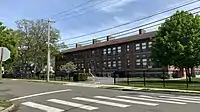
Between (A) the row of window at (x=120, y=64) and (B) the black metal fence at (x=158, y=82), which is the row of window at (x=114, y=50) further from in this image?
(B) the black metal fence at (x=158, y=82)

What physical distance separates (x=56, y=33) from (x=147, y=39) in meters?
18.8

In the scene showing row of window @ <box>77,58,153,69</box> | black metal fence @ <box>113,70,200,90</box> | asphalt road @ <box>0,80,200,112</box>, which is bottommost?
asphalt road @ <box>0,80,200,112</box>

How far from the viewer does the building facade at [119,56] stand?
64.8 metres

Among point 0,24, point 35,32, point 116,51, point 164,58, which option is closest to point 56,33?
point 35,32

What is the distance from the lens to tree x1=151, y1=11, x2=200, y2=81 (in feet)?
128

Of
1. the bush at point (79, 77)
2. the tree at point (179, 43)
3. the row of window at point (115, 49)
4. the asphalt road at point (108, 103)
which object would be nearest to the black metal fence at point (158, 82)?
the tree at point (179, 43)

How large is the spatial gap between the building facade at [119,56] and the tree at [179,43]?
15.8 meters

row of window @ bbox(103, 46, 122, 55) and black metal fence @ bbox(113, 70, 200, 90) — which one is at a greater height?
row of window @ bbox(103, 46, 122, 55)

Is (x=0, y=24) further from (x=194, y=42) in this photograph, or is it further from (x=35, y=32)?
(x=194, y=42)

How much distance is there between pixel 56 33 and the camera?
67.8 metres

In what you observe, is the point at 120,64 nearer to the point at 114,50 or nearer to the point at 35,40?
the point at 114,50

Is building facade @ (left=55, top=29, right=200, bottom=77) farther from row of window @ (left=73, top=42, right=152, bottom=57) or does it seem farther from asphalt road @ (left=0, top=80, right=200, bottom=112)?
asphalt road @ (left=0, top=80, right=200, bottom=112)

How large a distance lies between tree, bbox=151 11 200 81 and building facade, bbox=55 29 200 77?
15788 mm

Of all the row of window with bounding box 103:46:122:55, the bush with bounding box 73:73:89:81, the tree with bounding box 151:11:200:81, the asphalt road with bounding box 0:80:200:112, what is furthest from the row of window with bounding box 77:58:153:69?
the asphalt road with bounding box 0:80:200:112
